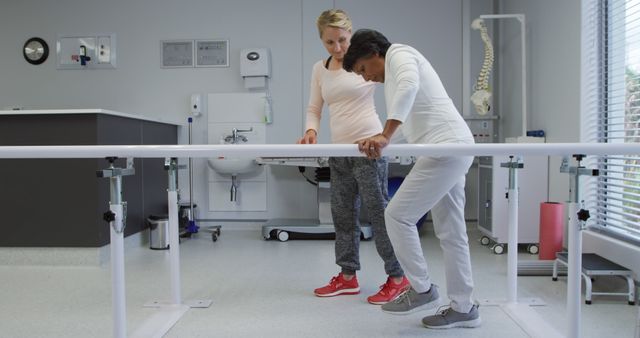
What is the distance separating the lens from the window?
255cm

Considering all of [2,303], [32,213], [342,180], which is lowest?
[2,303]

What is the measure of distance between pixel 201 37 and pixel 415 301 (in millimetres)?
3456

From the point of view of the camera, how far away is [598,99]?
2852mm

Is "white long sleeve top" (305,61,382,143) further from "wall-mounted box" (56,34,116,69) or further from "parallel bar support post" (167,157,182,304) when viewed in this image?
"wall-mounted box" (56,34,116,69)

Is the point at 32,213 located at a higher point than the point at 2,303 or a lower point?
higher

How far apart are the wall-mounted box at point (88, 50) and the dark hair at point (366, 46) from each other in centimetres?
356

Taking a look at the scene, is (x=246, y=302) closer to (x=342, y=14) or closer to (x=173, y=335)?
(x=173, y=335)

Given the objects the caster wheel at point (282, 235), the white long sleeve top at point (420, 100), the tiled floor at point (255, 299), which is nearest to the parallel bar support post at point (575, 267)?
the tiled floor at point (255, 299)

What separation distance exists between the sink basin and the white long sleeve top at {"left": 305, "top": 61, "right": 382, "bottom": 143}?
2058 millimetres

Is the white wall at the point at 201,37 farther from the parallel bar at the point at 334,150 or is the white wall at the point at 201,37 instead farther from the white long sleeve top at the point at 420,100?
the parallel bar at the point at 334,150

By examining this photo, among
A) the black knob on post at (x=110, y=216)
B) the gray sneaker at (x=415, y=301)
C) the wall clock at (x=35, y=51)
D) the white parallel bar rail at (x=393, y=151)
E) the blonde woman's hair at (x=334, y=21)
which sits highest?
the wall clock at (x=35, y=51)

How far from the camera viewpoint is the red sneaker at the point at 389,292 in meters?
2.22

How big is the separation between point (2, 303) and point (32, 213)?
0.85 meters

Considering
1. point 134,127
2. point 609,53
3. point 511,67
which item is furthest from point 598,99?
point 134,127
